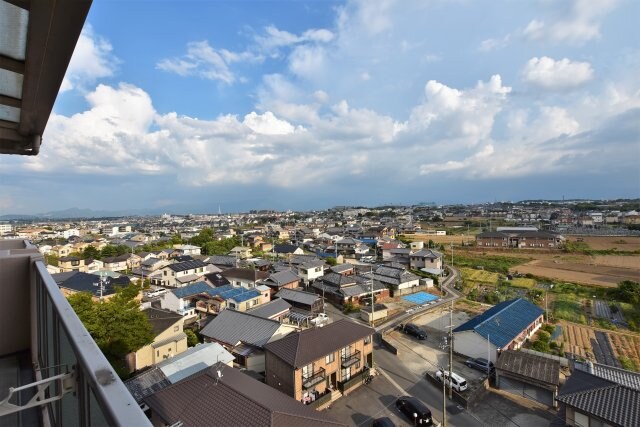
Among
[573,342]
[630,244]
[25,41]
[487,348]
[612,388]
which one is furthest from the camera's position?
[630,244]

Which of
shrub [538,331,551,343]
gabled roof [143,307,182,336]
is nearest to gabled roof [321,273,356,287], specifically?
shrub [538,331,551,343]

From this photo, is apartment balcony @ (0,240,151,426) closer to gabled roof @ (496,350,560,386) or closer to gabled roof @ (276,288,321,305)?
gabled roof @ (496,350,560,386)

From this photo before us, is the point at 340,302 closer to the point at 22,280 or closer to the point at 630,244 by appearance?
the point at 22,280

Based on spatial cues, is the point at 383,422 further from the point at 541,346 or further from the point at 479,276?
the point at 479,276

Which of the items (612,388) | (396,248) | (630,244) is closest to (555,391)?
(612,388)

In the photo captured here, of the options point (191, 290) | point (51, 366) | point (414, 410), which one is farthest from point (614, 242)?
point (51, 366)

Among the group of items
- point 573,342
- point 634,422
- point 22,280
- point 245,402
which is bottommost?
point 573,342
